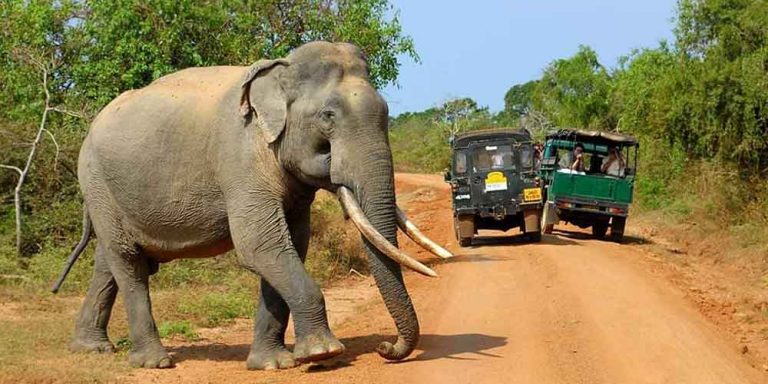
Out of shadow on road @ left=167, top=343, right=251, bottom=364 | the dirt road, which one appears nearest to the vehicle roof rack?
the dirt road

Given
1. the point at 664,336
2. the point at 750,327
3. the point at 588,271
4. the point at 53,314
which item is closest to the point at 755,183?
the point at 588,271

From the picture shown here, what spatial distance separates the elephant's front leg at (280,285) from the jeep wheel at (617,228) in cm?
1473

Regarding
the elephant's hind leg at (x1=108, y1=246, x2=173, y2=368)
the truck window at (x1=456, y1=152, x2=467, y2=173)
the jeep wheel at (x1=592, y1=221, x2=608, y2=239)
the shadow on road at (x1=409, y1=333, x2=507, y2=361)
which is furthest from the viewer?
the jeep wheel at (x1=592, y1=221, x2=608, y2=239)

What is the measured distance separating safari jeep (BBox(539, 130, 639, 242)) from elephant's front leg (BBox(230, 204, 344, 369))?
1446cm

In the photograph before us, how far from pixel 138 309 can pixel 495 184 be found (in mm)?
12648

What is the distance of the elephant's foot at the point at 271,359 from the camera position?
10016mm

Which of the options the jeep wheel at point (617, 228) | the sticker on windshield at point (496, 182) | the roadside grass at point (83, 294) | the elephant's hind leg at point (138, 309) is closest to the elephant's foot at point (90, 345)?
the roadside grass at point (83, 294)

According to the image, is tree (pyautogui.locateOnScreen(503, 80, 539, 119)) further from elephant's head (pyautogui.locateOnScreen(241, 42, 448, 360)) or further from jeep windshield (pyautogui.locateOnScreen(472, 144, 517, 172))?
→ elephant's head (pyautogui.locateOnScreen(241, 42, 448, 360))

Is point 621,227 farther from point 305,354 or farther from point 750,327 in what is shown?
point 305,354

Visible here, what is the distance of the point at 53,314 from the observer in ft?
44.2

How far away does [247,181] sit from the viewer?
385 inches

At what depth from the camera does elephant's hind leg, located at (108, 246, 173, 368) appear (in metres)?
10.5

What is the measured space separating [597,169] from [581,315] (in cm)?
1177

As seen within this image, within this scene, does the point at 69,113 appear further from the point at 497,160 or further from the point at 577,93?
the point at 577,93
